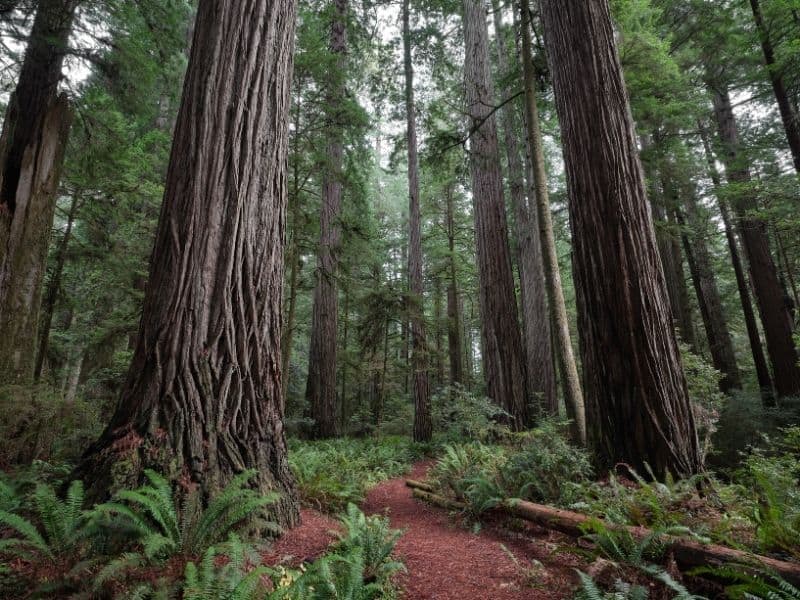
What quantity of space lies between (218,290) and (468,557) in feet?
9.47

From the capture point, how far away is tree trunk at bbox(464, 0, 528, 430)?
8.23 meters

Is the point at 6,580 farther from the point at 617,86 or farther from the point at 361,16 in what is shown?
the point at 361,16

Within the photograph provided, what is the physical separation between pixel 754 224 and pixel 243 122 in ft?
44.6

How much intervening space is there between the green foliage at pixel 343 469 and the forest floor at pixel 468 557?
44cm

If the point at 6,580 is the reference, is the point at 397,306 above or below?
above

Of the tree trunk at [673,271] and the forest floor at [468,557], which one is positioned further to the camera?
the tree trunk at [673,271]

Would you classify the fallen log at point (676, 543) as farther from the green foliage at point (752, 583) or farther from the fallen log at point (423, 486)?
the fallen log at point (423, 486)

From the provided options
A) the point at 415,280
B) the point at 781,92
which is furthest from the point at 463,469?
the point at 781,92

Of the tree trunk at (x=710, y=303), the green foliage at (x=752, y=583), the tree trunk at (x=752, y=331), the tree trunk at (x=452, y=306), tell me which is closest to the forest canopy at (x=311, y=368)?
the green foliage at (x=752, y=583)

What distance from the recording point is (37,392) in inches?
204

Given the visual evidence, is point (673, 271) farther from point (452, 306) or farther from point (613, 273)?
point (613, 273)

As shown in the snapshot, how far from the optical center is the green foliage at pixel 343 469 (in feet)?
14.2

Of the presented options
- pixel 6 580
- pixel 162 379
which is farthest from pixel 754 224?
pixel 6 580

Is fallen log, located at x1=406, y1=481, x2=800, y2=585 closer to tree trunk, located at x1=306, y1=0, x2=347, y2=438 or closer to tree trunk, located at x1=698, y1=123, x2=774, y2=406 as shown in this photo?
tree trunk, located at x1=306, y1=0, x2=347, y2=438
